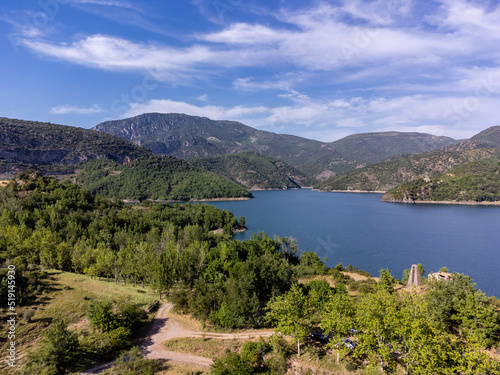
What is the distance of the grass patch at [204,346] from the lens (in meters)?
28.5

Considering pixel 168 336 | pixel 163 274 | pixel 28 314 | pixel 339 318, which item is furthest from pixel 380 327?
pixel 28 314

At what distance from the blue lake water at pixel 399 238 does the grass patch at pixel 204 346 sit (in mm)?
50892

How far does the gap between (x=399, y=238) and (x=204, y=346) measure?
9786 centimetres

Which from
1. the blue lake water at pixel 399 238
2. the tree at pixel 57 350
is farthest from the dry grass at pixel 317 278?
the tree at pixel 57 350

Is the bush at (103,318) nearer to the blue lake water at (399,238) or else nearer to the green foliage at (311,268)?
the green foliage at (311,268)

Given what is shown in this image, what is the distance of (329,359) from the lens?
88.6ft

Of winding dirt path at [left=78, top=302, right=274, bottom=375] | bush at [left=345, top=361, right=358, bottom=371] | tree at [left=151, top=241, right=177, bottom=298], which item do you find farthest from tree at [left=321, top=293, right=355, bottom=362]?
tree at [left=151, top=241, right=177, bottom=298]

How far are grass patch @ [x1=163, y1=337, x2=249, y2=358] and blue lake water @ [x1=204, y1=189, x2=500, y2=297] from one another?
50892mm

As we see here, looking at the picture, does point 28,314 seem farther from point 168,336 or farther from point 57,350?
point 168,336

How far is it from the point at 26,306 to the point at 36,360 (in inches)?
499

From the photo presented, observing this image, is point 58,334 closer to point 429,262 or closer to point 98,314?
point 98,314

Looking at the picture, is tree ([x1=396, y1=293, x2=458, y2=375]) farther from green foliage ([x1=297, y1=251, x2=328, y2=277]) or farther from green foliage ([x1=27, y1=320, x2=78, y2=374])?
green foliage ([x1=297, y1=251, x2=328, y2=277])

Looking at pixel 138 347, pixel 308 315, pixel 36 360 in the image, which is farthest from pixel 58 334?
pixel 308 315

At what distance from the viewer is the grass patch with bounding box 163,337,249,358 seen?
28.5 m
